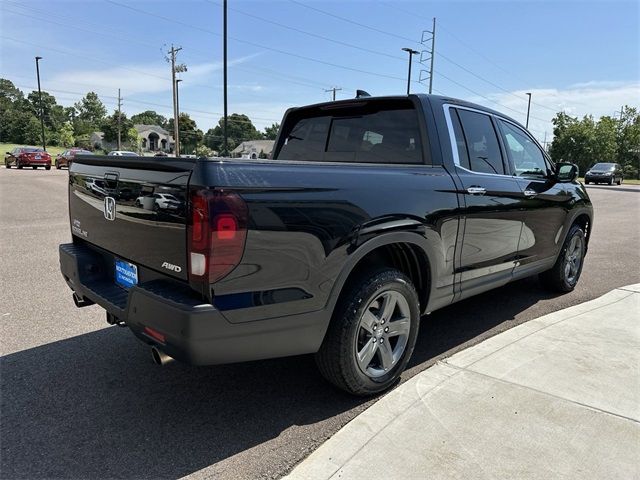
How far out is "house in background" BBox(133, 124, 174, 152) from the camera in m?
98.1

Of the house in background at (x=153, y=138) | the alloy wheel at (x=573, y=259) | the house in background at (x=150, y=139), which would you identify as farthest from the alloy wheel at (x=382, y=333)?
the house in background at (x=153, y=138)

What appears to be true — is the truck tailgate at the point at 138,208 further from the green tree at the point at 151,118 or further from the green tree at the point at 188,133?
the green tree at the point at 151,118

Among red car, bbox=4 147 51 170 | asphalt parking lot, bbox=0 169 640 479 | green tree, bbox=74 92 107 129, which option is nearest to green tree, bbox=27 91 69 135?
green tree, bbox=74 92 107 129

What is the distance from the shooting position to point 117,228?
2834 millimetres

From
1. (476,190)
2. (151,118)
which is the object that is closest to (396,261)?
(476,190)

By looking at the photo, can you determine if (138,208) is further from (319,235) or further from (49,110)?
(49,110)

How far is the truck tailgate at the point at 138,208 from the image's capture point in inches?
90.2

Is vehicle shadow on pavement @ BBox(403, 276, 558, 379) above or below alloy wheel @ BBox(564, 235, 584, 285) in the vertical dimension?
below

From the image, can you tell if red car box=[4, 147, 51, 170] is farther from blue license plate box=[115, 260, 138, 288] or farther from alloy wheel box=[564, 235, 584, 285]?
alloy wheel box=[564, 235, 584, 285]

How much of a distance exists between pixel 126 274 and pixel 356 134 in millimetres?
2067

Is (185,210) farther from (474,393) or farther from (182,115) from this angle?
(182,115)

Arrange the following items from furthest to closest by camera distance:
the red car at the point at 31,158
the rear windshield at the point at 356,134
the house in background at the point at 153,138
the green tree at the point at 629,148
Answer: the house in background at the point at 153,138 < the green tree at the point at 629,148 < the red car at the point at 31,158 < the rear windshield at the point at 356,134

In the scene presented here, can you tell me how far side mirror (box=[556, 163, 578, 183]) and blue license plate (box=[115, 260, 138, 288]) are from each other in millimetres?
4185

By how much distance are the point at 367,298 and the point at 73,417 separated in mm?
1828
